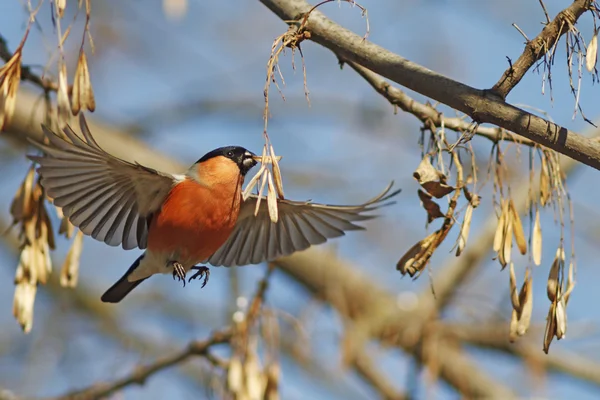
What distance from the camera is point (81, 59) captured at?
2.25m

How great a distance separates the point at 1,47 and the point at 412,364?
2844 mm

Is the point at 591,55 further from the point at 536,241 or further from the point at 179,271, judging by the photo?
the point at 179,271

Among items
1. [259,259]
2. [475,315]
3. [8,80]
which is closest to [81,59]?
[8,80]

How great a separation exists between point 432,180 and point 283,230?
1302 mm

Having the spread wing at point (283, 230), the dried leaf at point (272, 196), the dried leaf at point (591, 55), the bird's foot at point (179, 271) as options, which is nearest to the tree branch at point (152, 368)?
the bird's foot at point (179, 271)

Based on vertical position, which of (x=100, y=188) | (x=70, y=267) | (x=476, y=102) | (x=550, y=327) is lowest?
(x=70, y=267)

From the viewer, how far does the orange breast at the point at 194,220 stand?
289 centimetres

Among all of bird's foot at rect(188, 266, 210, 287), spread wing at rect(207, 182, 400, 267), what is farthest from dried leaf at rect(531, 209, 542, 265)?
bird's foot at rect(188, 266, 210, 287)

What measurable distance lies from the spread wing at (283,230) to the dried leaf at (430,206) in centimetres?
95

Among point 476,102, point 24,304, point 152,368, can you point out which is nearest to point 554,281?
point 476,102

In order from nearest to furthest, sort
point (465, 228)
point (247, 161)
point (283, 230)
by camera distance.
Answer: point (465, 228), point (247, 161), point (283, 230)

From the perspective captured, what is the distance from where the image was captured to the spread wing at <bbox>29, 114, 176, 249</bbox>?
2523mm

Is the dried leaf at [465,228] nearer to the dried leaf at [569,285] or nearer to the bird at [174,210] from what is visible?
the dried leaf at [569,285]

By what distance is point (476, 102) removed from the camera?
1892 mm
